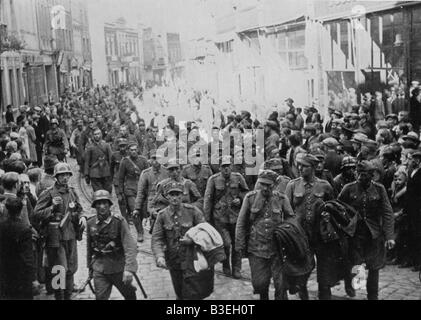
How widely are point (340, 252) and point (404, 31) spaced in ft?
27.2

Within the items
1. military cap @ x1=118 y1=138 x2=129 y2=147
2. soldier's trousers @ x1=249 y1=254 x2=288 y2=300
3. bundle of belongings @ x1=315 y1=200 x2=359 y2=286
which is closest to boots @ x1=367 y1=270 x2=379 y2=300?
bundle of belongings @ x1=315 y1=200 x2=359 y2=286

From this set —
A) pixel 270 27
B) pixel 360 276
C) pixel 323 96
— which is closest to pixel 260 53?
pixel 270 27

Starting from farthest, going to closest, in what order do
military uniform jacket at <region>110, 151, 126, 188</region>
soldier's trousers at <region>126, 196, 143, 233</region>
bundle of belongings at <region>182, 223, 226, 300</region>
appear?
military uniform jacket at <region>110, 151, 126, 188</region> → soldier's trousers at <region>126, 196, 143, 233</region> → bundle of belongings at <region>182, 223, 226, 300</region>

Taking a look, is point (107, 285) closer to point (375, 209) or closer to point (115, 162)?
point (375, 209)

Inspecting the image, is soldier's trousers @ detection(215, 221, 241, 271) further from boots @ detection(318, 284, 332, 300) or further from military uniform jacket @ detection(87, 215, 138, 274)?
military uniform jacket @ detection(87, 215, 138, 274)

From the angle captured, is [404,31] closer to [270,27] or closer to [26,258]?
[270,27]

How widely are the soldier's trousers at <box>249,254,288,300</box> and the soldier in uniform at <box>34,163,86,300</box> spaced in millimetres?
2085

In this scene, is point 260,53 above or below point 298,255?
above

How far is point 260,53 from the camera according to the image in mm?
18844

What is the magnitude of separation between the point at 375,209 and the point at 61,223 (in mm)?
3501

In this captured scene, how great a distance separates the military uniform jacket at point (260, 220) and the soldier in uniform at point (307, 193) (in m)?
0.38

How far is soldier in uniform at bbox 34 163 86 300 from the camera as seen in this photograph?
270 inches

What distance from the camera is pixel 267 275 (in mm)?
6410

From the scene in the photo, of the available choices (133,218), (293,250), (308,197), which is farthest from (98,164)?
(293,250)
